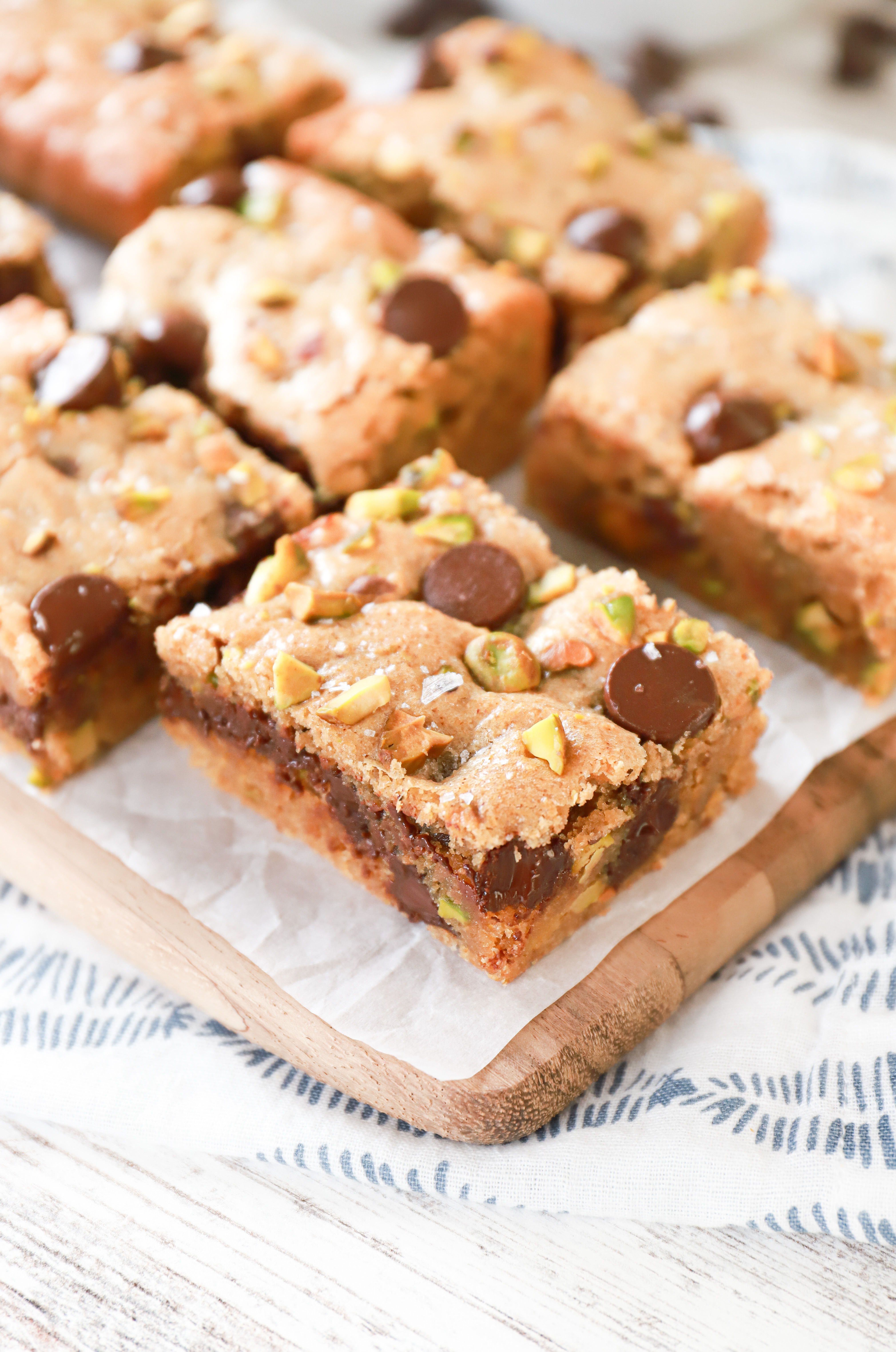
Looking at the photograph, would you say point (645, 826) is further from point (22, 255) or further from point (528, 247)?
point (22, 255)

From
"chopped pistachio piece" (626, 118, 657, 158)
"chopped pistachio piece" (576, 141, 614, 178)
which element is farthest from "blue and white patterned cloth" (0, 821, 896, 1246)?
"chopped pistachio piece" (626, 118, 657, 158)

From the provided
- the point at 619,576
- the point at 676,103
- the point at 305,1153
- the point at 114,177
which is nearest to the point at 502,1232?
the point at 305,1153

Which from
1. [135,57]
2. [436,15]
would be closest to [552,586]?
[135,57]

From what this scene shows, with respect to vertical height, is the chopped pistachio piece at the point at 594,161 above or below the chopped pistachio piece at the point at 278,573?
above

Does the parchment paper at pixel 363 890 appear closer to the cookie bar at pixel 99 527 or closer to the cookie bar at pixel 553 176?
the cookie bar at pixel 99 527

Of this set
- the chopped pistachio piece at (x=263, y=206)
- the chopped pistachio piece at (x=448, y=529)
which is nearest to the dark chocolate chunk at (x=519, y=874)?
the chopped pistachio piece at (x=448, y=529)

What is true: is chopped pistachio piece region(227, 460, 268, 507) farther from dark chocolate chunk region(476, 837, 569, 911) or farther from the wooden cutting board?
dark chocolate chunk region(476, 837, 569, 911)

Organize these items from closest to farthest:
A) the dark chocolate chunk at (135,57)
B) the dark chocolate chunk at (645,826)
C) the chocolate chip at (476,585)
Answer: the dark chocolate chunk at (645,826)
the chocolate chip at (476,585)
the dark chocolate chunk at (135,57)
